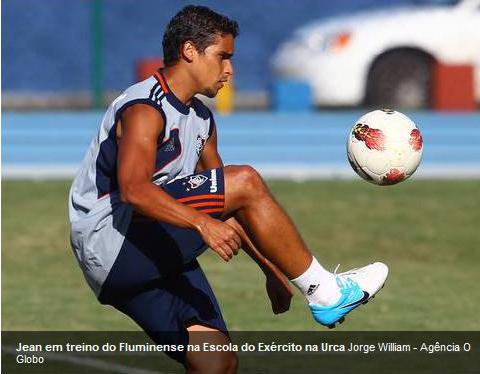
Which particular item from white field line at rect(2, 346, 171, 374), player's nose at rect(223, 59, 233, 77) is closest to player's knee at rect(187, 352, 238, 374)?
player's nose at rect(223, 59, 233, 77)

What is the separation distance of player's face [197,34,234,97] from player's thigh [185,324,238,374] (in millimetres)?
1026

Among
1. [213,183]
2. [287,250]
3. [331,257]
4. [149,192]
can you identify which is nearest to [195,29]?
[213,183]

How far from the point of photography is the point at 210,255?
1305 centimetres

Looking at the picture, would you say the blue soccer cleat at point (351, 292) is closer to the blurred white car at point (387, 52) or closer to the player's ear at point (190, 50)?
the player's ear at point (190, 50)

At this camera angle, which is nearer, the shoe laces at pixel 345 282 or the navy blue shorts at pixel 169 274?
the navy blue shorts at pixel 169 274

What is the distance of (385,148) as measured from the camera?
7625mm

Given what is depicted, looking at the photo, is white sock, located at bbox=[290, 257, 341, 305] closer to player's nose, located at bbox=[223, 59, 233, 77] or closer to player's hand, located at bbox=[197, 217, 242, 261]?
player's hand, located at bbox=[197, 217, 242, 261]

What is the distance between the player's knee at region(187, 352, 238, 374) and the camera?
6.80 metres

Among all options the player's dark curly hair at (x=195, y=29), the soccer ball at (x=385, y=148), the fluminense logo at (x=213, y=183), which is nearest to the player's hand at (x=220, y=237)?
the fluminense logo at (x=213, y=183)

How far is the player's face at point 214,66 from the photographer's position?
682 centimetres

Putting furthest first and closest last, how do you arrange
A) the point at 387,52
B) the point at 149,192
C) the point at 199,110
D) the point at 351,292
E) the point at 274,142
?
the point at 387,52
the point at 274,142
the point at 199,110
the point at 351,292
the point at 149,192

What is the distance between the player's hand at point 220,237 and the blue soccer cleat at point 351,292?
80 centimetres

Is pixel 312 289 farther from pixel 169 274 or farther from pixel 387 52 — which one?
pixel 387 52

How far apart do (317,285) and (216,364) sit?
546 mm
